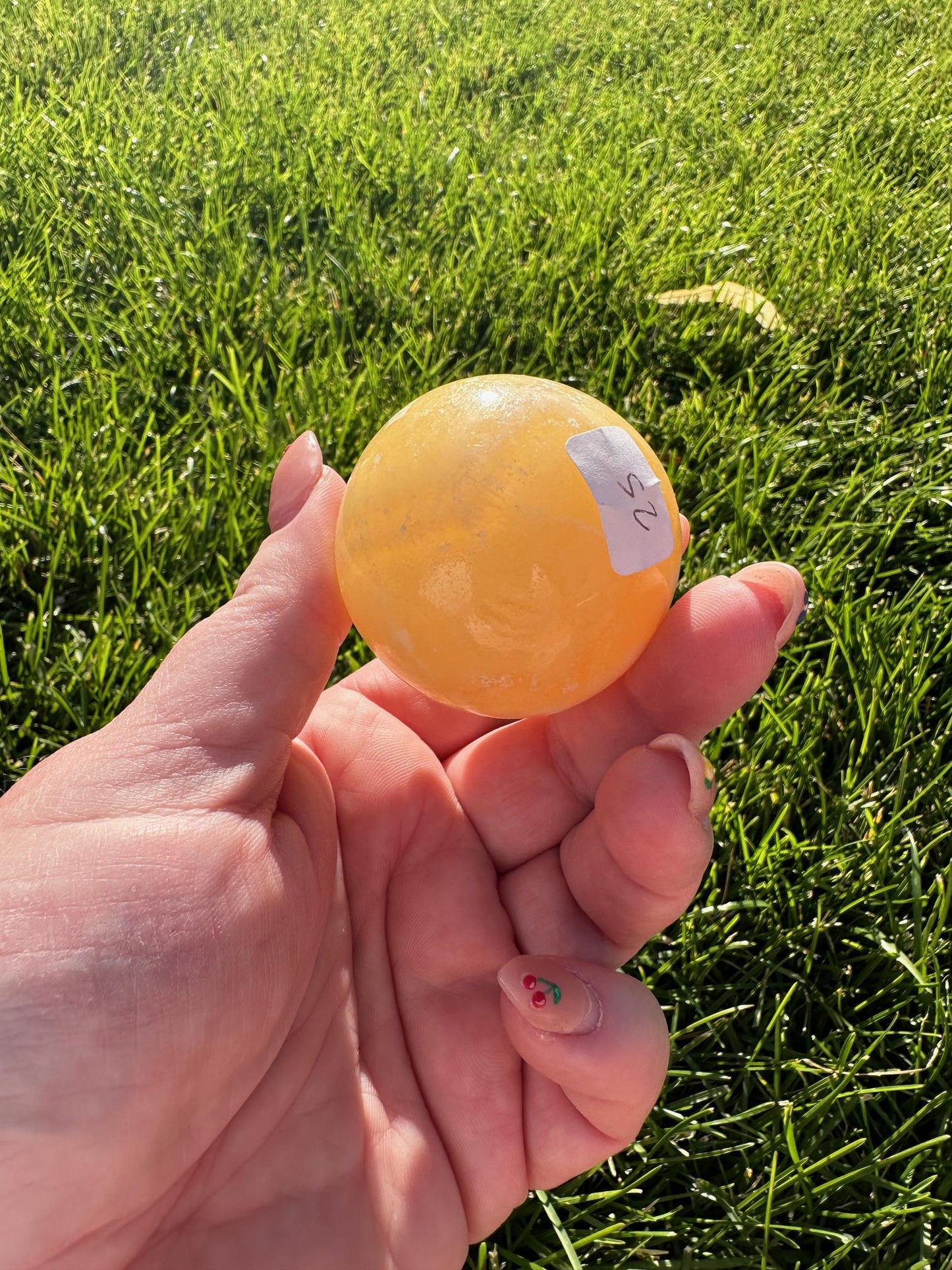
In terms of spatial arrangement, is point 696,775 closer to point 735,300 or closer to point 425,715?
point 425,715

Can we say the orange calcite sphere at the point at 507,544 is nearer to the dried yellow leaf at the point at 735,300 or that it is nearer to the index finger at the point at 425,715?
the index finger at the point at 425,715

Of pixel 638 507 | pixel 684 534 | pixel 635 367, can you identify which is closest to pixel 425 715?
pixel 684 534

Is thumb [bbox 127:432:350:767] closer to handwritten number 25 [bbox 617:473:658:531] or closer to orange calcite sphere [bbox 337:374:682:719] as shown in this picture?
orange calcite sphere [bbox 337:374:682:719]

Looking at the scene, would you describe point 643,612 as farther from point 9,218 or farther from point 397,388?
point 9,218

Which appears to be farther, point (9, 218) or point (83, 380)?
point (9, 218)

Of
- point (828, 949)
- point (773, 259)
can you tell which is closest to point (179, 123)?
point (773, 259)

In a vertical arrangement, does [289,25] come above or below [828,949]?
above

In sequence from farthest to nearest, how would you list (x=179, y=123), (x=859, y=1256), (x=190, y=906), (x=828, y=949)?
(x=179, y=123) → (x=828, y=949) → (x=859, y=1256) → (x=190, y=906)
